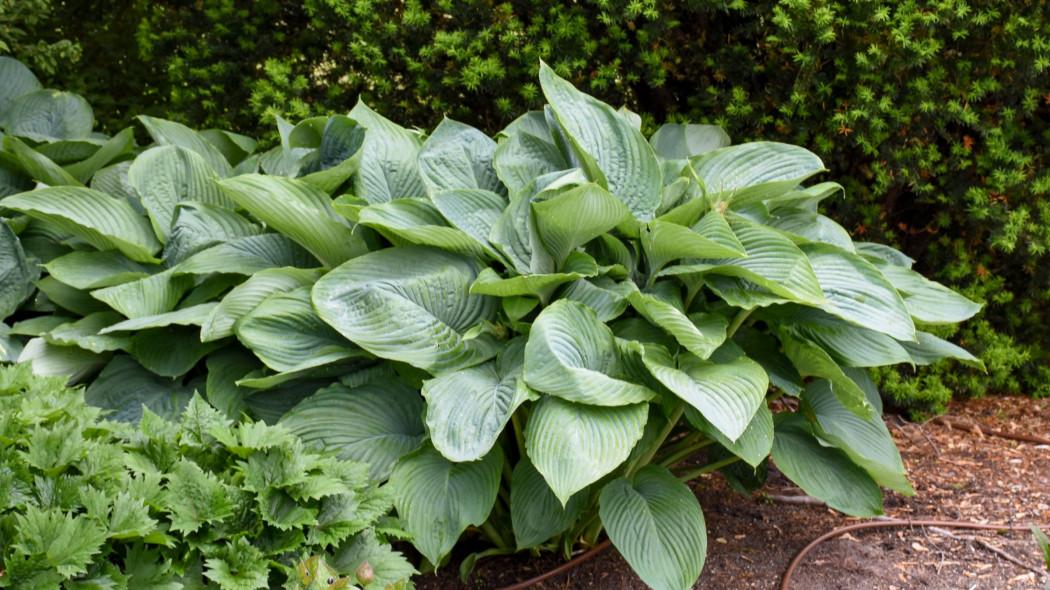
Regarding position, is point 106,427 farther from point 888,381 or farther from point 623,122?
point 888,381

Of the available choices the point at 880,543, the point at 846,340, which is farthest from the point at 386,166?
the point at 880,543

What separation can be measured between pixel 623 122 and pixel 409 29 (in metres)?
1.48

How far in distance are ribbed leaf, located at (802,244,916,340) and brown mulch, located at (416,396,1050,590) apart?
2.50 feet

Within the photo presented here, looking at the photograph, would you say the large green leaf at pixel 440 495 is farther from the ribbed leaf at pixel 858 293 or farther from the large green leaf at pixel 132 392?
the ribbed leaf at pixel 858 293

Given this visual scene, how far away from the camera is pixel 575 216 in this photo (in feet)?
7.07

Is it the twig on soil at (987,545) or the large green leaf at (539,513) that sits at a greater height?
the large green leaf at (539,513)

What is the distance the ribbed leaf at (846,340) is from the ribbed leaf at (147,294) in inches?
71.8

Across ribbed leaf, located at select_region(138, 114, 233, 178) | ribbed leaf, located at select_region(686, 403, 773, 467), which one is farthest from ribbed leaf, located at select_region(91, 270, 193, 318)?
ribbed leaf, located at select_region(686, 403, 773, 467)

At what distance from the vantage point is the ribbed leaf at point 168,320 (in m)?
2.35

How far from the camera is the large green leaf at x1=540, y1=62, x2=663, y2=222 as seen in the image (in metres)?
2.46

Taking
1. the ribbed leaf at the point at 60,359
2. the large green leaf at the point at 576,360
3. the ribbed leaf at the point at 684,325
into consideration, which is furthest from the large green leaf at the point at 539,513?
the ribbed leaf at the point at 60,359

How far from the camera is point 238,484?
5.79 ft

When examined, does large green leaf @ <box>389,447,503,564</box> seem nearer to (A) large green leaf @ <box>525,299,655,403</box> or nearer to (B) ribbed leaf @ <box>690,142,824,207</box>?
(A) large green leaf @ <box>525,299,655,403</box>

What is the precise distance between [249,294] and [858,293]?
169 cm
